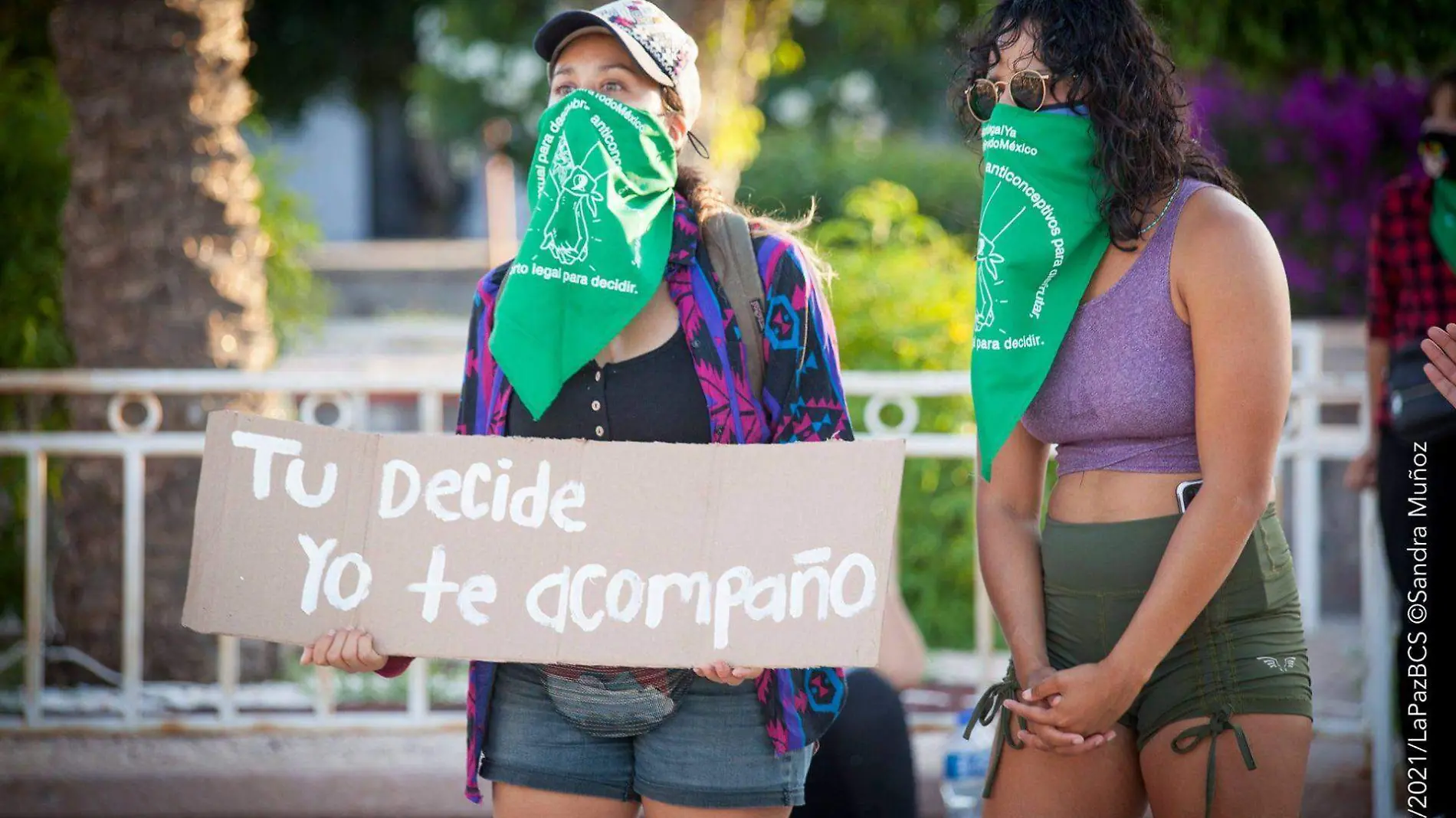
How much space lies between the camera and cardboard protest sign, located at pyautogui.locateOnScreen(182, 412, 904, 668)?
2232 mm

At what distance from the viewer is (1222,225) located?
7.05 feet

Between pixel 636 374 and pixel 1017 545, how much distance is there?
704mm

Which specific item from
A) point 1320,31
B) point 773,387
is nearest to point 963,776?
point 773,387

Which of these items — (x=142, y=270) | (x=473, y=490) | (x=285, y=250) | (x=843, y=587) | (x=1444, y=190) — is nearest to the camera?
(x=843, y=587)

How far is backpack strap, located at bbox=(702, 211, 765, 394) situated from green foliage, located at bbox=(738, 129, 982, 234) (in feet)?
38.3

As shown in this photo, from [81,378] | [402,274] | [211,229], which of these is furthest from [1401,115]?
[402,274]

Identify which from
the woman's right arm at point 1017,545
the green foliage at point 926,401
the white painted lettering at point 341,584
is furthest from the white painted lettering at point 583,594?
the green foliage at point 926,401

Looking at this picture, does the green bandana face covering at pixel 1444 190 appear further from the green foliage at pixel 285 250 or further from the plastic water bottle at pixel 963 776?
the green foliage at pixel 285 250

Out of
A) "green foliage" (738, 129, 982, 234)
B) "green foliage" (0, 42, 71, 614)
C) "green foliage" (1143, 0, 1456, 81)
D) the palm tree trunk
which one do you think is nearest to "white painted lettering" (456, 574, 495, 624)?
the palm tree trunk

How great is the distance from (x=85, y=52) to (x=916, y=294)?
343 centimetres

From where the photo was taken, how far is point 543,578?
7.54 feet

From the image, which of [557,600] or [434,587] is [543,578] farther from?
[434,587]

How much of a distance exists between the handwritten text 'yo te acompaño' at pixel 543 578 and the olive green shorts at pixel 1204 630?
36 cm

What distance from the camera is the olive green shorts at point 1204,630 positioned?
217cm
